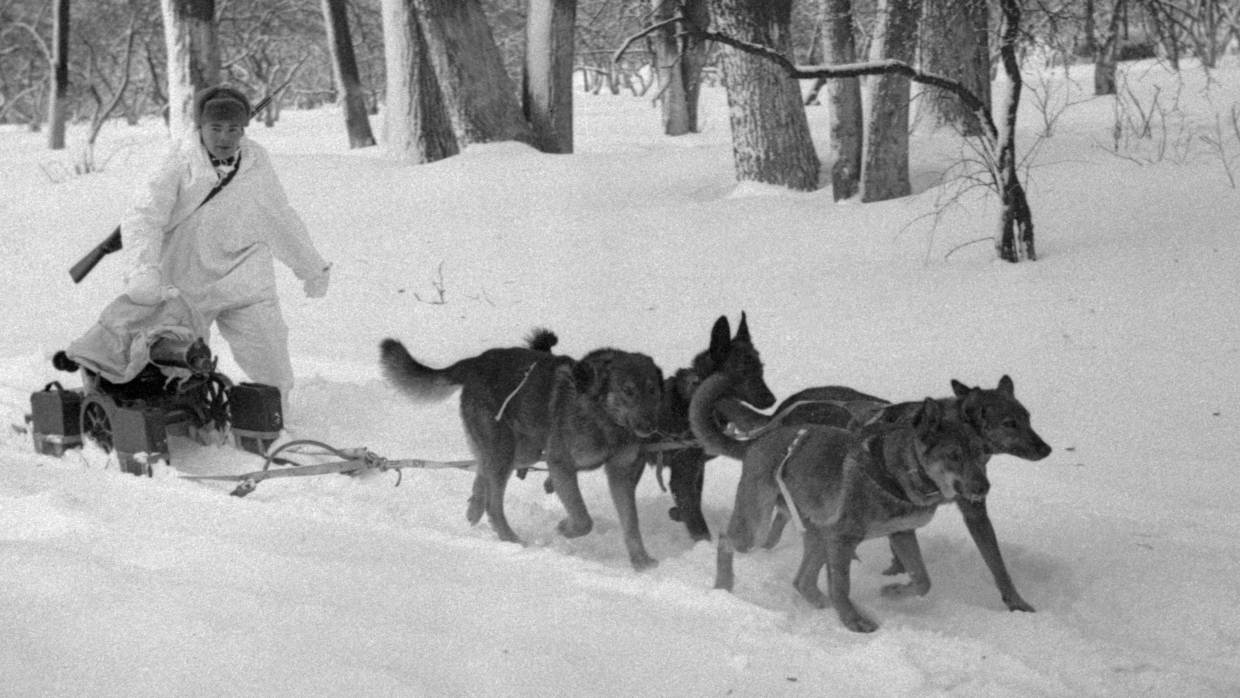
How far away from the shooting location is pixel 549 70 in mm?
16625

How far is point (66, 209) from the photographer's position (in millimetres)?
17203

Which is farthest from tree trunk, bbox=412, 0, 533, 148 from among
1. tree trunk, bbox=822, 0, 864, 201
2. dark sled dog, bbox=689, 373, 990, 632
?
dark sled dog, bbox=689, 373, 990, 632

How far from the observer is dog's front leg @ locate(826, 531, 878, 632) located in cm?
516

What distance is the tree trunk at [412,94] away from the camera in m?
15.7

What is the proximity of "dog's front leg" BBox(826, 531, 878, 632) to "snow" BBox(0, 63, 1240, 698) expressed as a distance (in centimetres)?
13

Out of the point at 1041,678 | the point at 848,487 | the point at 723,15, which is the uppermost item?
the point at 723,15

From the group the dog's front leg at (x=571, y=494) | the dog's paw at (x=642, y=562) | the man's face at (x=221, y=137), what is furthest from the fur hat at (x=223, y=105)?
the dog's paw at (x=642, y=562)

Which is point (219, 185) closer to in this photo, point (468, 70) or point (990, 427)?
point (990, 427)

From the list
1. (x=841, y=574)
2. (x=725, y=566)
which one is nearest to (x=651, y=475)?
(x=725, y=566)

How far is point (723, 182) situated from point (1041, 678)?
425 inches

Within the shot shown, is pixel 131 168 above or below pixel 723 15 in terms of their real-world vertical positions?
below

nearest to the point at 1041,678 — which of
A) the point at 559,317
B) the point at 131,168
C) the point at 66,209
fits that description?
the point at 559,317

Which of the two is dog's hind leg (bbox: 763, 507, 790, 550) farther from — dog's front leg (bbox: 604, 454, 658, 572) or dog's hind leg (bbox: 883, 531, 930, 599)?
dog's hind leg (bbox: 883, 531, 930, 599)

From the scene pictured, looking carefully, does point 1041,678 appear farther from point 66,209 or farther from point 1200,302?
point 66,209
